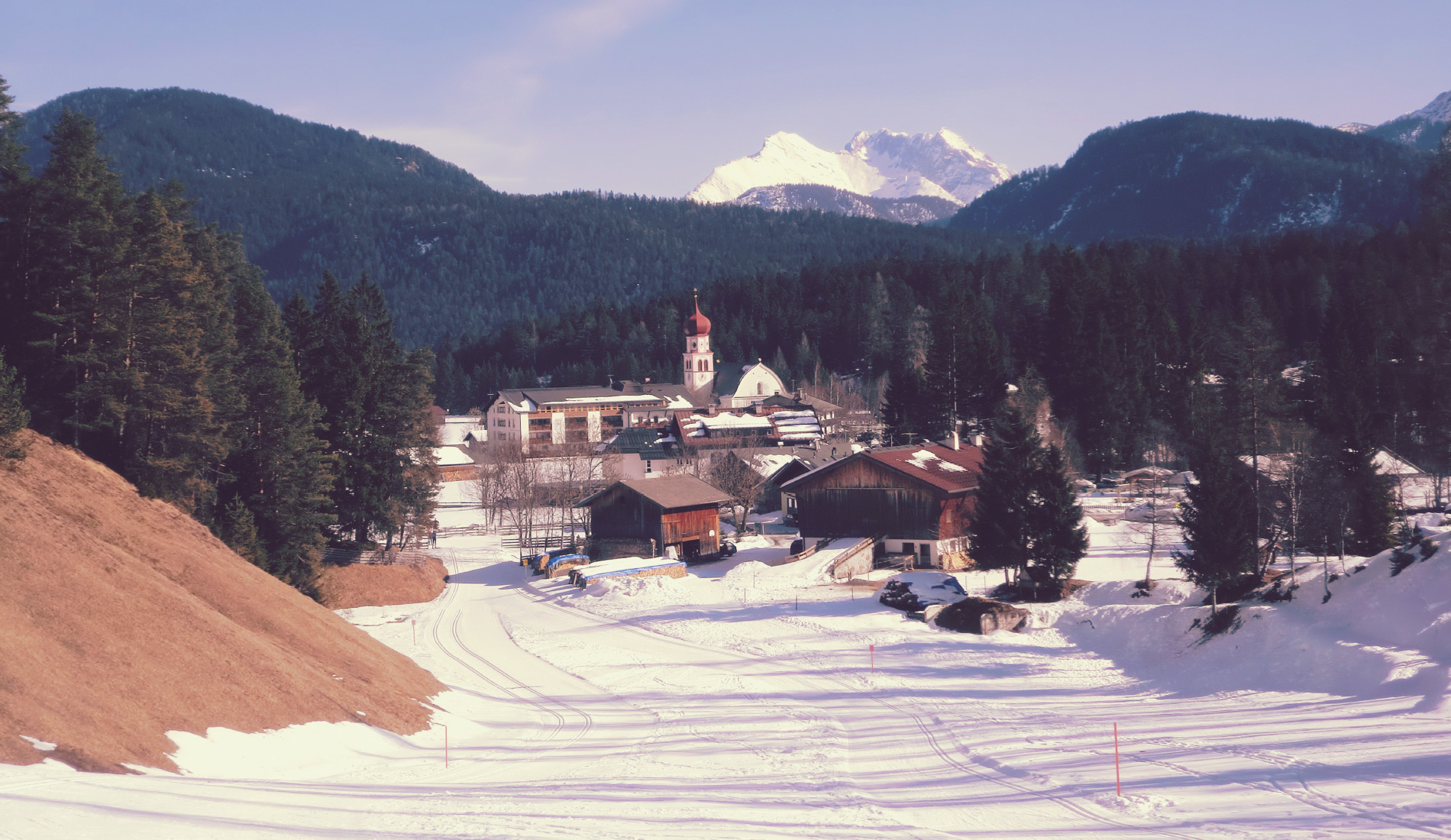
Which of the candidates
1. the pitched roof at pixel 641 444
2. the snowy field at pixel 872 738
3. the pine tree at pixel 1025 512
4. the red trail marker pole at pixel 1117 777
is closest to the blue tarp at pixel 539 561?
the snowy field at pixel 872 738

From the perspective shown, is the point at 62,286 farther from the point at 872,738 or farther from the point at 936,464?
the point at 936,464

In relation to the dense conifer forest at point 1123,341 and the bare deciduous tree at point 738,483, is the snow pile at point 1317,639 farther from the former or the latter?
the bare deciduous tree at point 738,483

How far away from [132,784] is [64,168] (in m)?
22.4

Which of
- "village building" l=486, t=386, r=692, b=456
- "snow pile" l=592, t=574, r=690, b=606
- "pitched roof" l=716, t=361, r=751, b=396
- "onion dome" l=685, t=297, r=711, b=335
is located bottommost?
"snow pile" l=592, t=574, r=690, b=606

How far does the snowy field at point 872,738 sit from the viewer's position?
13.6 m

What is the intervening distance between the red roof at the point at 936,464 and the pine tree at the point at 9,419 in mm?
33936

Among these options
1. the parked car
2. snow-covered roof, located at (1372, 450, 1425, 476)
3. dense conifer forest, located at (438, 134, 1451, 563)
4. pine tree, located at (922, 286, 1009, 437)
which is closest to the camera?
dense conifer forest, located at (438, 134, 1451, 563)

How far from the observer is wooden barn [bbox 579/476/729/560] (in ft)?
162

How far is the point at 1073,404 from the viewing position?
71.6 meters

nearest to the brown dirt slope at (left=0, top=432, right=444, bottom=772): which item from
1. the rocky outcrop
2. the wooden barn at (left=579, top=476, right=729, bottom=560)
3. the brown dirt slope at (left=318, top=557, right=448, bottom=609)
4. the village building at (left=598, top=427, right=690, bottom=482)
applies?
the brown dirt slope at (left=318, top=557, right=448, bottom=609)

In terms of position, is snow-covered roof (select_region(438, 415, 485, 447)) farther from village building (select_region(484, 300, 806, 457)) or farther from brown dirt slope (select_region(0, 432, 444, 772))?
brown dirt slope (select_region(0, 432, 444, 772))

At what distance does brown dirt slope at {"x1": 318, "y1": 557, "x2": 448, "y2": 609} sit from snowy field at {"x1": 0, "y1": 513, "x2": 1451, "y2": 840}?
649 centimetres

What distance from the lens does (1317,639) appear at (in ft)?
78.7

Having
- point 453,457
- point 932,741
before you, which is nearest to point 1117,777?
point 932,741
